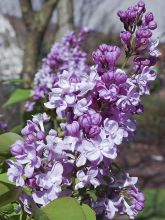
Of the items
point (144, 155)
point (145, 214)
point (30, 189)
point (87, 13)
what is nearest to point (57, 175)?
point (30, 189)

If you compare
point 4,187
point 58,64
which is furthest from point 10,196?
point 58,64

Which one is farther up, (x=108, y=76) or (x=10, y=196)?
(x=108, y=76)

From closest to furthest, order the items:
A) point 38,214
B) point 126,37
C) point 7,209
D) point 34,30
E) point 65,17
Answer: point 38,214 → point 7,209 → point 126,37 → point 34,30 → point 65,17

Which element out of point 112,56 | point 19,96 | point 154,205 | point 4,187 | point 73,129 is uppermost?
point 112,56

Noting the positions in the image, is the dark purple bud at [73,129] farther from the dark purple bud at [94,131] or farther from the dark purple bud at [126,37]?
the dark purple bud at [126,37]

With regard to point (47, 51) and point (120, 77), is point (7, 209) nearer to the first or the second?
point (120, 77)

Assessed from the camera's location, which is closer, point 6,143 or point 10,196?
point 10,196

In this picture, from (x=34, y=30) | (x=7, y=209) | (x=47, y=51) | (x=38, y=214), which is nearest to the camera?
(x=38, y=214)

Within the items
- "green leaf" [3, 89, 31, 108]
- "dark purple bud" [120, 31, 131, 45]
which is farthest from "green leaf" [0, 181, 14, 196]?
"green leaf" [3, 89, 31, 108]
